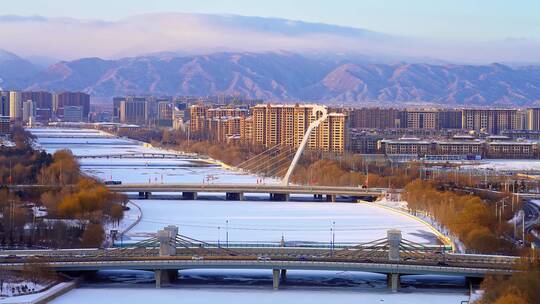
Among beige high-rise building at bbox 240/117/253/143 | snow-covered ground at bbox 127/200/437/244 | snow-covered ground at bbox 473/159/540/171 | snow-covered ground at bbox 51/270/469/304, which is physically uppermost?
beige high-rise building at bbox 240/117/253/143

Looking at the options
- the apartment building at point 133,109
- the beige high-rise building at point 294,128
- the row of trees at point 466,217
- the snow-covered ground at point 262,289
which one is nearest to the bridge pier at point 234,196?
the row of trees at point 466,217

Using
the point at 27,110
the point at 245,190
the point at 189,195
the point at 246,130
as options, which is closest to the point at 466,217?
the point at 245,190

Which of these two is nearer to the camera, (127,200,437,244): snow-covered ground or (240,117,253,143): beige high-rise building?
(127,200,437,244): snow-covered ground

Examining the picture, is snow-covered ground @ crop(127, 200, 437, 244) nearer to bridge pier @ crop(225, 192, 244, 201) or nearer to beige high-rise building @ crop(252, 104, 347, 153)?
bridge pier @ crop(225, 192, 244, 201)

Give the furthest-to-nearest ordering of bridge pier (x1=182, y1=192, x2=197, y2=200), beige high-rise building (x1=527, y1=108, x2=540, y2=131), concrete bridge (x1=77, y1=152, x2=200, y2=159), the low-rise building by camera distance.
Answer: beige high-rise building (x1=527, y1=108, x2=540, y2=131)
the low-rise building
concrete bridge (x1=77, y1=152, x2=200, y2=159)
bridge pier (x1=182, y1=192, x2=197, y2=200)

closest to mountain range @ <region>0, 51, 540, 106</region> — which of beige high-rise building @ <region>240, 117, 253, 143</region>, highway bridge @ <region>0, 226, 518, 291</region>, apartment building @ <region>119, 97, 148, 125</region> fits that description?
apartment building @ <region>119, 97, 148, 125</region>

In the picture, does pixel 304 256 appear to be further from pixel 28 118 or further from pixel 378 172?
pixel 28 118

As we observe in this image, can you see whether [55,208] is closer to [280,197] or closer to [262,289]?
[262,289]
